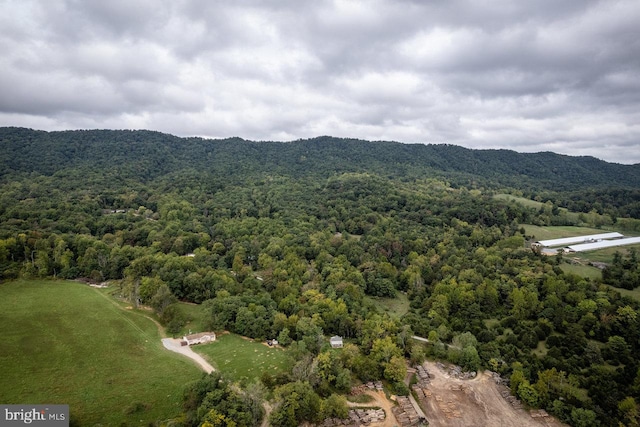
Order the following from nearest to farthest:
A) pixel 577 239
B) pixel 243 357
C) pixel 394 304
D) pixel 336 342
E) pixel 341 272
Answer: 1. pixel 243 357
2. pixel 336 342
3. pixel 394 304
4. pixel 341 272
5. pixel 577 239

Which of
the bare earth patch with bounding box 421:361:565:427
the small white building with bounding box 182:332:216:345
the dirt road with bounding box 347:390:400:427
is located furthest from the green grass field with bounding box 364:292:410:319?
the small white building with bounding box 182:332:216:345

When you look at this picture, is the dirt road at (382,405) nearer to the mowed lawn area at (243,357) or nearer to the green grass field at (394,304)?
the mowed lawn area at (243,357)

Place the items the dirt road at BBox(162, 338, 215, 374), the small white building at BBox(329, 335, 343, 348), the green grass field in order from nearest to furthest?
the dirt road at BBox(162, 338, 215, 374), the small white building at BBox(329, 335, 343, 348), the green grass field

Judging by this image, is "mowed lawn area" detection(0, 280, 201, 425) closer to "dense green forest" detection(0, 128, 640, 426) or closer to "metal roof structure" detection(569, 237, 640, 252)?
"dense green forest" detection(0, 128, 640, 426)

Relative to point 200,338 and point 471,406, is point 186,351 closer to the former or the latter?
point 200,338

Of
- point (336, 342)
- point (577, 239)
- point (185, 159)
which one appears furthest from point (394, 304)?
point (185, 159)

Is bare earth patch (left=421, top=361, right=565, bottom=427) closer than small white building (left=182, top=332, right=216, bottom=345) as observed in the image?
Yes
